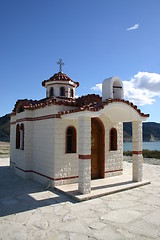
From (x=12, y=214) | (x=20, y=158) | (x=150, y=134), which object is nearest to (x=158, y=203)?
(x=12, y=214)

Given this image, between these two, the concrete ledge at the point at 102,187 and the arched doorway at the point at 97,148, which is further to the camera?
the arched doorway at the point at 97,148

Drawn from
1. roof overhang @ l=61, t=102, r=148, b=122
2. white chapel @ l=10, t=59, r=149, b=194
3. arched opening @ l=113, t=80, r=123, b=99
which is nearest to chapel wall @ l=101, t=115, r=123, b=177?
white chapel @ l=10, t=59, r=149, b=194

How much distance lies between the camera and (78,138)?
8.54 metres

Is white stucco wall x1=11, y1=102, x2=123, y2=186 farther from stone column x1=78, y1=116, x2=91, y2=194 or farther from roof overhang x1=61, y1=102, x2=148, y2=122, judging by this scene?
stone column x1=78, y1=116, x2=91, y2=194

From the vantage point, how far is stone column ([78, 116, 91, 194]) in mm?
8148

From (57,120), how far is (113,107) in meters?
2.62

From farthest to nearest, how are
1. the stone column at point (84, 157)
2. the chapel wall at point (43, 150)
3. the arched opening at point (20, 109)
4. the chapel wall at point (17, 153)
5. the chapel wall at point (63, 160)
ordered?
the arched opening at point (20, 109) < the chapel wall at point (17, 153) < the chapel wall at point (43, 150) < the chapel wall at point (63, 160) < the stone column at point (84, 157)

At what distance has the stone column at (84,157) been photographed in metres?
8.15

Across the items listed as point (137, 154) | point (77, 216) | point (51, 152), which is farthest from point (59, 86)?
point (77, 216)

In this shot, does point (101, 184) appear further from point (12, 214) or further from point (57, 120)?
point (12, 214)

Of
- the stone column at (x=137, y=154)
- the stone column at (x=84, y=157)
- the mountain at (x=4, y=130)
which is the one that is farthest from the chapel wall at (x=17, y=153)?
the mountain at (x=4, y=130)

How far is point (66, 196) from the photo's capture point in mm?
8117

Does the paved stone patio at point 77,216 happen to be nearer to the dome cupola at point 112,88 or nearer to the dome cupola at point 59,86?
the dome cupola at point 112,88

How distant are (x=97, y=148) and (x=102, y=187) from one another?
105 inches
